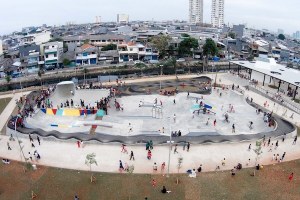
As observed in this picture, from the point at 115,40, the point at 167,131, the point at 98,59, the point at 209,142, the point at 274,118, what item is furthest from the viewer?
the point at 115,40

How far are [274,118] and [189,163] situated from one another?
2034 cm

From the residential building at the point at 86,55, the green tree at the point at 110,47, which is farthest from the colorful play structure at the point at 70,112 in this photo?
the green tree at the point at 110,47

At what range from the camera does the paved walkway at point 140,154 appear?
104 feet

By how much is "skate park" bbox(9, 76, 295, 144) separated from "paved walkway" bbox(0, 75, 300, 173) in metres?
1.63

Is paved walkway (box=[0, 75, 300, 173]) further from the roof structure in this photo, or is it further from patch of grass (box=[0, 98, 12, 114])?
the roof structure

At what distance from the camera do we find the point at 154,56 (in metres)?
91.6

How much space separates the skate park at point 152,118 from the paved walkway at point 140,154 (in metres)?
1.63

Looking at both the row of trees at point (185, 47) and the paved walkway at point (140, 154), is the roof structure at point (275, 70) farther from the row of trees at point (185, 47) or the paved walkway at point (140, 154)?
the paved walkway at point (140, 154)

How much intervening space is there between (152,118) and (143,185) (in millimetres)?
17292

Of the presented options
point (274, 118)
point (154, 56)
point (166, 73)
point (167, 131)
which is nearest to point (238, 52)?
point (154, 56)

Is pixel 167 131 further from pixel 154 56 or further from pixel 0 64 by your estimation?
pixel 0 64

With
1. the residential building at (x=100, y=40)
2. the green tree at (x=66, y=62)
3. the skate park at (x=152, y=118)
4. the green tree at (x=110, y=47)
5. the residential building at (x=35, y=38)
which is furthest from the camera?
the residential building at (x=35, y=38)

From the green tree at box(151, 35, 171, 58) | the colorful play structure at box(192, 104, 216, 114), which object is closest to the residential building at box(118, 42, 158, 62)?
the green tree at box(151, 35, 171, 58)

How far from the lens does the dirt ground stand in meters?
26.5
